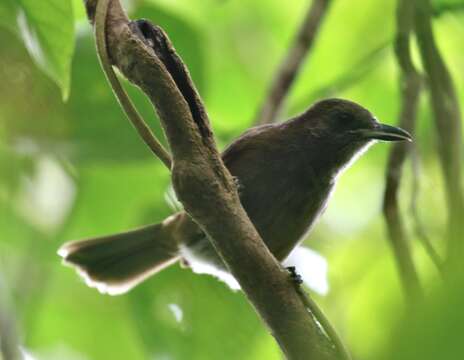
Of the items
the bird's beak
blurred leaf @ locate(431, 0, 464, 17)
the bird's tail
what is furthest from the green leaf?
the bird's tail

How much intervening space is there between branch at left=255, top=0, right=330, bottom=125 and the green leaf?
75.3 inches

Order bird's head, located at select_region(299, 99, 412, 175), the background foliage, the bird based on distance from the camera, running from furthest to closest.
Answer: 1. bird's head, located at select_region(299, 99, 412, 175)
2. the bird
3. the background foliage

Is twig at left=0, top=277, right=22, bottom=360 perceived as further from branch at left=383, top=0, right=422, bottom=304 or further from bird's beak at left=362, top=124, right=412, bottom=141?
bird's beak at left=362, top=124, right=412, bottom=141

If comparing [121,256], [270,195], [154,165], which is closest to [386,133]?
[270,195]

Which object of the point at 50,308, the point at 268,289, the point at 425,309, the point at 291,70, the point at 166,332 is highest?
the point at 425,309

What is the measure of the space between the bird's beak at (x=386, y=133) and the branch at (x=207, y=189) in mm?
1645

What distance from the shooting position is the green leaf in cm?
214

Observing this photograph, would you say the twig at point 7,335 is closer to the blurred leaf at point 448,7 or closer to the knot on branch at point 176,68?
the knot on branch at point 176,68

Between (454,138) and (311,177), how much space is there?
1330 mm

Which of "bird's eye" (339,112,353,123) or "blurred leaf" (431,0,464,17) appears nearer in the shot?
"blurred leaf" (431,0,464,17)

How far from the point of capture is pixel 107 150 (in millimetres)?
3613

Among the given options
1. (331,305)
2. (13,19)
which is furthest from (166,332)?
(13,19)

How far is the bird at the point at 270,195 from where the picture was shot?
375 centimetres

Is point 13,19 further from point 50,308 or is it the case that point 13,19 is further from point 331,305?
point 50,308
